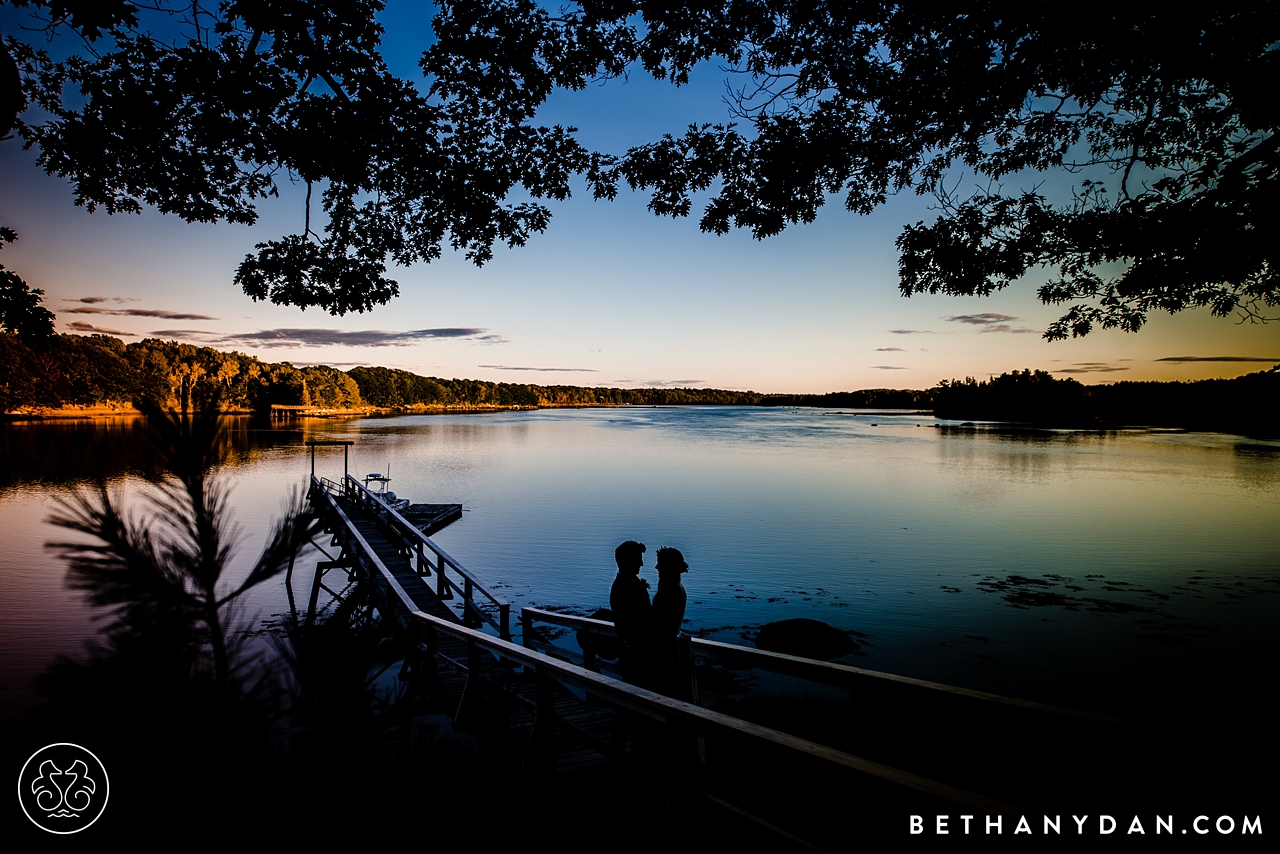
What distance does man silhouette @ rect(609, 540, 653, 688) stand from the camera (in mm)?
4914

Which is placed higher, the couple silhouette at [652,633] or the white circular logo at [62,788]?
the white circular logo at [62,788]

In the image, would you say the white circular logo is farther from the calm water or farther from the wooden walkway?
the wooden walkway

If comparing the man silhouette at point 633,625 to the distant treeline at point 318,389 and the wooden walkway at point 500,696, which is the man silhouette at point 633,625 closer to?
the wooden walkway at point 500,696

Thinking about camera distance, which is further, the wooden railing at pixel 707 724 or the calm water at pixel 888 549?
the calm water at pixel 888 549

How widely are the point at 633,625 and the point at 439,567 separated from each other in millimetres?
9253

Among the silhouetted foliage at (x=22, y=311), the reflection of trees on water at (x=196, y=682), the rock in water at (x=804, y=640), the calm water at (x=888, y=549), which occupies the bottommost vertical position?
the calm water at (x=888, y=549)

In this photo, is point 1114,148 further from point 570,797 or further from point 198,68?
point 198,68

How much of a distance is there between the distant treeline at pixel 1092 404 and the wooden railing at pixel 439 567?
14138 centimetres

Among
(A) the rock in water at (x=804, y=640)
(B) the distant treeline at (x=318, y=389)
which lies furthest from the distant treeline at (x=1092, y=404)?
(A) the rock in water at (x=804, y=640)

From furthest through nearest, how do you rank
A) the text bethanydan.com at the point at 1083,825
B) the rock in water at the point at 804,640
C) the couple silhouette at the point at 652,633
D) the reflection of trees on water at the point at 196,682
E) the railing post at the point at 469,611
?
the rock in water at the point at 804,640
the railing post at the point at 469,611
the couple silhouette at the point at 652,633
the reflection of trees on water at the point at 196,682
the text bethanydan.com at the point at 1083,825

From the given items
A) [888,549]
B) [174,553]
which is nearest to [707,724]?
[174,553]

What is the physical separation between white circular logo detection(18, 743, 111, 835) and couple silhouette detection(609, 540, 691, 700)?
10.6ft

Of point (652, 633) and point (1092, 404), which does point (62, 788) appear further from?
point (1092, 404)

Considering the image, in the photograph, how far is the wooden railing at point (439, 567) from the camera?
946 centimetres
